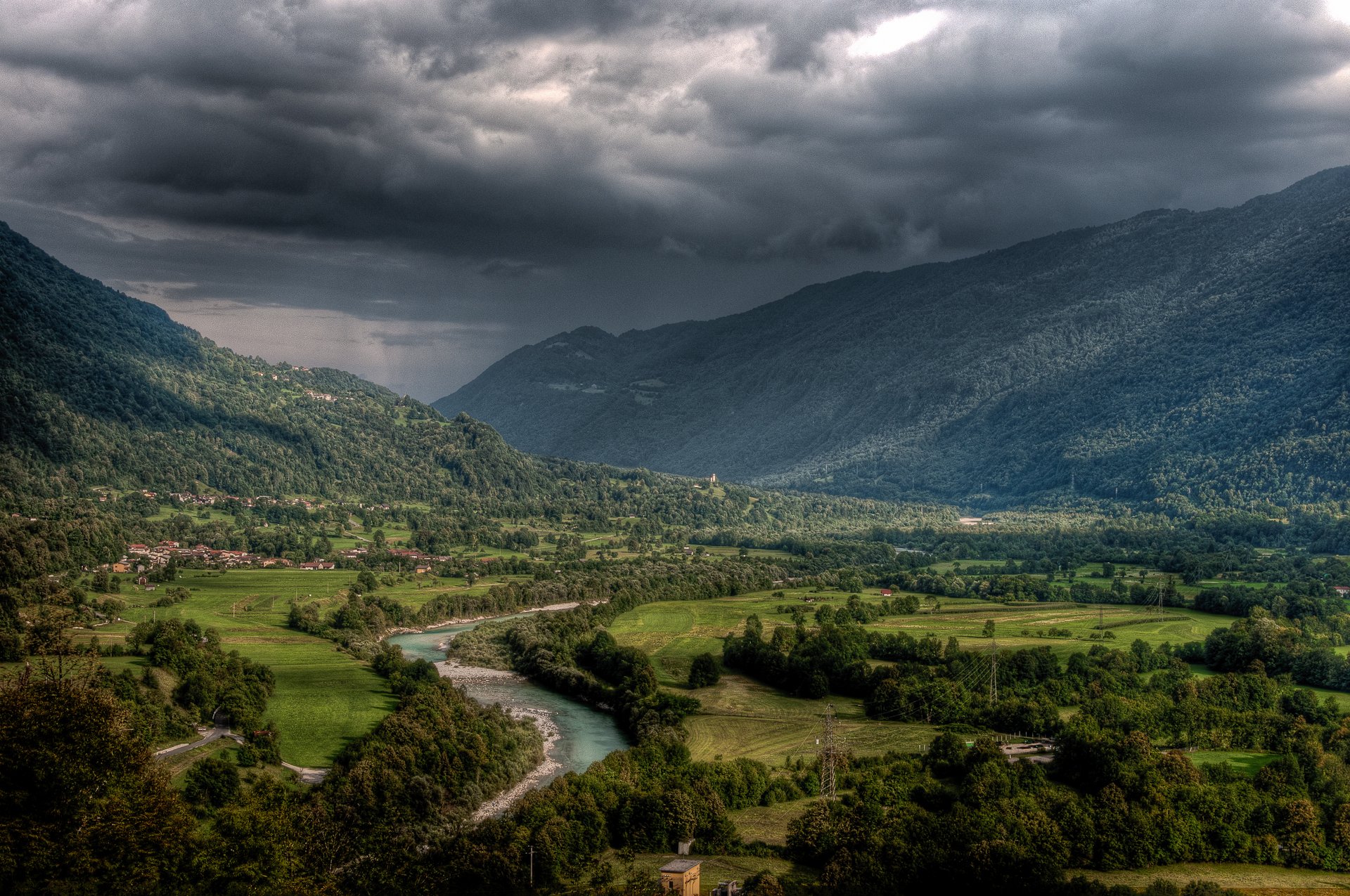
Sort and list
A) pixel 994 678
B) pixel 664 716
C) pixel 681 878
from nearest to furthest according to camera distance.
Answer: pixel 681 878 < pixel 664 716 < pixel 994 678

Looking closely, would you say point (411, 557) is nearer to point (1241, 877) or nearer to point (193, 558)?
point (193, 558)

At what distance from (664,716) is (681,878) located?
2982cm

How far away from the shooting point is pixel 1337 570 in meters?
118

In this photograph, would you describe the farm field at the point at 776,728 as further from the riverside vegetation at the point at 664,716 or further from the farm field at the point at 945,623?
the farm field at the point at 945,623

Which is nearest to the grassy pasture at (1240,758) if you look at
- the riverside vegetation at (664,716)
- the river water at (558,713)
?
the riverside vegetation at (664,716)

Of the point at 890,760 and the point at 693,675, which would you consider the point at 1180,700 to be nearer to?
the point at 890,760

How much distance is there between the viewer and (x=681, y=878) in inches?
1598

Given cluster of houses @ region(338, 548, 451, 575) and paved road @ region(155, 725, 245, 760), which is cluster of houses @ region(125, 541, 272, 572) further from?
paved road @ region(155, 725, 245, 760)

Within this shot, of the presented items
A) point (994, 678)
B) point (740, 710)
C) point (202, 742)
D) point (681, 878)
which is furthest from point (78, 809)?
point (994, 678)

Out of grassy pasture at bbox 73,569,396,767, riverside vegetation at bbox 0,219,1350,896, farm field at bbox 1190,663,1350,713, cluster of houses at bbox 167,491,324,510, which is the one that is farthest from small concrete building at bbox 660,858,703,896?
cluster of houses at bbox 167,491,324,510

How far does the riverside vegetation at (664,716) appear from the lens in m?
38.4

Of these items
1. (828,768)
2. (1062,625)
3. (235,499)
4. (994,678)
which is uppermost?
(235,499)

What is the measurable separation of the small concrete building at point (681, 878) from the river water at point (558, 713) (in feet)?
62.4

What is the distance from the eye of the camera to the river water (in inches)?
2601
